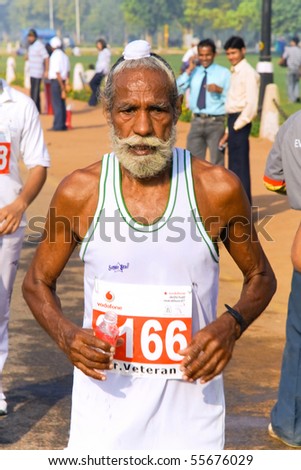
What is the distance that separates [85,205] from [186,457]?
3.01ft

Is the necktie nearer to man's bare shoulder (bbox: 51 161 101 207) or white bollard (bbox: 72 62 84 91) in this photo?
man's bare shoulder (bbox: 51 161 101 207)

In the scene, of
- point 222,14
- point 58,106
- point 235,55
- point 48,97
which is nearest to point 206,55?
point 235,55

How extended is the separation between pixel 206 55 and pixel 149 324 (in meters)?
10.2

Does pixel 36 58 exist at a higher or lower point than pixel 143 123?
lower

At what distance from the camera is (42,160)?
6.58m

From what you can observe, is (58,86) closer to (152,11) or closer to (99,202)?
(99,202)

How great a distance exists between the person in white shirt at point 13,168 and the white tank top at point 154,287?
2.65m

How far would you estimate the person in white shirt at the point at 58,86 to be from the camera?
84.1 ft

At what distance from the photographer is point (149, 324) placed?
3.73 meters

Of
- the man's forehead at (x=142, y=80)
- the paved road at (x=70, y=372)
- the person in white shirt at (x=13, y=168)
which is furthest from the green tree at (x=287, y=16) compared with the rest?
the man's forehead at (x=142, y=80)

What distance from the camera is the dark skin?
11.6 ft

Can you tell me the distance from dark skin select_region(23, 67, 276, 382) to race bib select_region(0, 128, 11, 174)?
250 centimetres

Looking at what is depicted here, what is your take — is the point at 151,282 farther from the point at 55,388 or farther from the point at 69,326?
the point at 55,388

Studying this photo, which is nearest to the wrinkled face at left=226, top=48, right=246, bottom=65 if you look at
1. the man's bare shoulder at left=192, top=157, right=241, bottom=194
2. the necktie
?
the necktie
